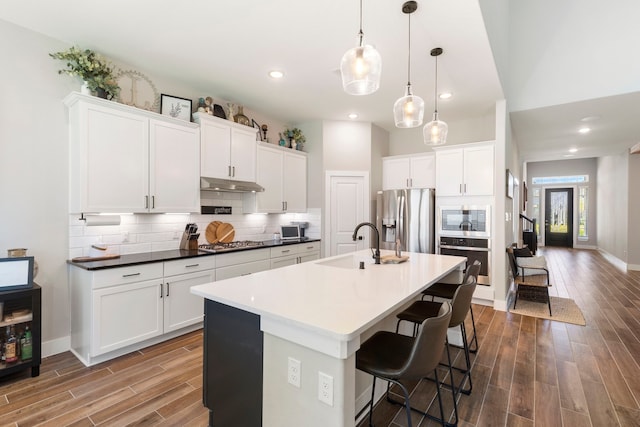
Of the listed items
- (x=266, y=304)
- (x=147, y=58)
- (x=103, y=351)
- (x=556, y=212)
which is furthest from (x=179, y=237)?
(x=556, y=212)

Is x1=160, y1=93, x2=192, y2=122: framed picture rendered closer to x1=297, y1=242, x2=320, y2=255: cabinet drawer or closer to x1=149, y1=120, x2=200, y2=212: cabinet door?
x1=149, y1=120, x2=200, y2=212: cabinet door

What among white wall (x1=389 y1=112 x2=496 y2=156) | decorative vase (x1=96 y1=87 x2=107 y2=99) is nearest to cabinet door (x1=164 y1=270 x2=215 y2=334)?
decorative vase (x1=96 y1=87 x2=107 y2=99)

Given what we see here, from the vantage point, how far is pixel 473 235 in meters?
4.36

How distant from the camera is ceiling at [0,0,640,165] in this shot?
7.58 ft

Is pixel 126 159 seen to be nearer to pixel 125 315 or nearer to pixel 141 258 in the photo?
pixel 141 258

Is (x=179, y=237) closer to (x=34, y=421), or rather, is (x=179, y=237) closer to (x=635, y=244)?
(x=34, y=421)

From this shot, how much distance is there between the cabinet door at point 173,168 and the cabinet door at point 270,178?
101 cm

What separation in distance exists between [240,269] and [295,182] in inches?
72.7

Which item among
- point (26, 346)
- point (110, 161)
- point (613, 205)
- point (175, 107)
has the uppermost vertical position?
point (175, 107)

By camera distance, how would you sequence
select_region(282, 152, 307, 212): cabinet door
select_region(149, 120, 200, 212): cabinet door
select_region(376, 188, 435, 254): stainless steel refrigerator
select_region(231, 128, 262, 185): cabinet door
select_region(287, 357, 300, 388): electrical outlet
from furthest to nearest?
1. select_region(282, 152, 307, 212): cabinet door
2. select_region(376, 188, 435, 254): stainless steel refrigerator
3. select_region(231, 128, 262, 185): cabinet door
4. select_region(149, 120, 200, 212): cabinet door
5. select_region(287, 357, 300, 388): electrical outlet

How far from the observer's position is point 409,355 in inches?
59.7

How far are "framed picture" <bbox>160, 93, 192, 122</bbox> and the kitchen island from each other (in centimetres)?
244

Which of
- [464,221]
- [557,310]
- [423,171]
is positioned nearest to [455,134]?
[423,171]

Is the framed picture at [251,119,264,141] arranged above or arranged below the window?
above
